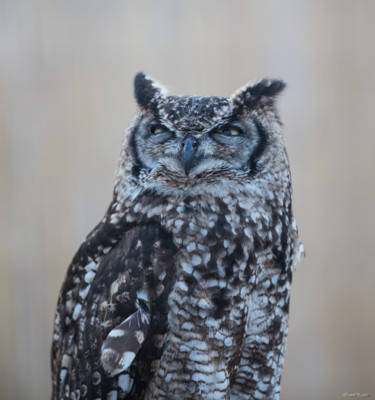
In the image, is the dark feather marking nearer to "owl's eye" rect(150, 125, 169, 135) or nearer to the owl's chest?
the owl's chest

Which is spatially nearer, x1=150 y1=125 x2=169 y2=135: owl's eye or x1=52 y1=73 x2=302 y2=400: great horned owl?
x1=52 y1=73 x2=302 y2=400: great horned owl

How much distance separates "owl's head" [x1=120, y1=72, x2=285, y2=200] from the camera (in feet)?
4.06

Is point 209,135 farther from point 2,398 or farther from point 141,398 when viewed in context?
point 2,398

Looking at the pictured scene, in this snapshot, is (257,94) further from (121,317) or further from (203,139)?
(121,317)

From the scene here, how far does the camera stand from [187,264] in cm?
119

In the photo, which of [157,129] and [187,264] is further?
[157,129]

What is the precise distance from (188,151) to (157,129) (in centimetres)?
15

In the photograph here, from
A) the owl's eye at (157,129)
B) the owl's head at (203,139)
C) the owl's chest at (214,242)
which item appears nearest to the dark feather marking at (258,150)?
the owl's head at (203,139)

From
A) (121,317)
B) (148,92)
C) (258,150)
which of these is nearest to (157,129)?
(148,92)

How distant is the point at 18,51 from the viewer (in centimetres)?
252

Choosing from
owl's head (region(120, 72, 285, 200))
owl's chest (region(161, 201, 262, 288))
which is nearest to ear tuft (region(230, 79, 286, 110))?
→ owl's head (region(120, 72, 285, 200))

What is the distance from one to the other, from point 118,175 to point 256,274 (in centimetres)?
45

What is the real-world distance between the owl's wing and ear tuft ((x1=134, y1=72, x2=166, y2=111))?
0.31 metres

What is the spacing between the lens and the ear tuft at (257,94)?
4.17ft
